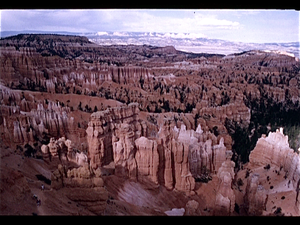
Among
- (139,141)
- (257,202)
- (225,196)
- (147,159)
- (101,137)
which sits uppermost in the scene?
(139,141)

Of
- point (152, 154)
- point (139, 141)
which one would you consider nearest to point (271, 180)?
point (152, 154)

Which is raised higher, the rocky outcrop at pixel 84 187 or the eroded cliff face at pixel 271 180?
the rocky outcrop at pixel 84 187

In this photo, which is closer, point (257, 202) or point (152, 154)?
point (257, 202)

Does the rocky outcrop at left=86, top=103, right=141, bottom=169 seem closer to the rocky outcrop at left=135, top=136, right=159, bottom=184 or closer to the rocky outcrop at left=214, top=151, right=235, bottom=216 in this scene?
the rocky outcrop at left=135, top=136, right=159, bottom=184

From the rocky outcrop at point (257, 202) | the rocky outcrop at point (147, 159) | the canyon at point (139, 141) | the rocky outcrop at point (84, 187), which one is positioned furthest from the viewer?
the rocky outcrop at point (147, 159)

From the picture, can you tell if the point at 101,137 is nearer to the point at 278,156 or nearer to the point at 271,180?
the point at 271,180

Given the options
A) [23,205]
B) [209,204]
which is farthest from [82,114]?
[23,205]

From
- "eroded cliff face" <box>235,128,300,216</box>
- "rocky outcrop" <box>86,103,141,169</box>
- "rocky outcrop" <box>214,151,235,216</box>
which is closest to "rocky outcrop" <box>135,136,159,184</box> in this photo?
"rocky outcrop" <box>86,103,141,169</box>

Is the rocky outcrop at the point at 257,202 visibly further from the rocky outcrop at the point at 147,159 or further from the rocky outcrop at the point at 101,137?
the rocky outcrop at the point at 101,137

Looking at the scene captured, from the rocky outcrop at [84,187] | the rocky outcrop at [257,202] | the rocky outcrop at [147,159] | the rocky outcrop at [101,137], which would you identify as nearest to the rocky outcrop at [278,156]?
the rocky outcrop at [257,202]

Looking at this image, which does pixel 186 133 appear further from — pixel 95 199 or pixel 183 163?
pixel 95 199
